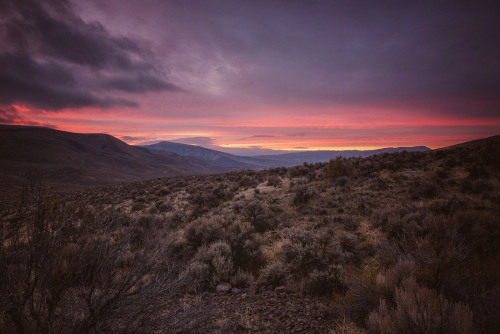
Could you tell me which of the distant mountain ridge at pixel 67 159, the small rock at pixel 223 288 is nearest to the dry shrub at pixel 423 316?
the small rock at pixel 223 288

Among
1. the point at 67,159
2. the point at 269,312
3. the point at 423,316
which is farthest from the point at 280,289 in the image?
the point at 67,159

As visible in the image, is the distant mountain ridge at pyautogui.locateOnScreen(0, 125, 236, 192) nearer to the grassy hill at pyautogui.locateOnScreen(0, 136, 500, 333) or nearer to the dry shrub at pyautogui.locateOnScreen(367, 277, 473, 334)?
the grassy hill at pyautogui.locateOnScreen(0, 136, 500, 333)

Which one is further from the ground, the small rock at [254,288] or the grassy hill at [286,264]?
the grassy hill at [286,264]

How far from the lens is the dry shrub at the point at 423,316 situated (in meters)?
2.23

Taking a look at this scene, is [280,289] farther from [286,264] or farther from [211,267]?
[211,267]

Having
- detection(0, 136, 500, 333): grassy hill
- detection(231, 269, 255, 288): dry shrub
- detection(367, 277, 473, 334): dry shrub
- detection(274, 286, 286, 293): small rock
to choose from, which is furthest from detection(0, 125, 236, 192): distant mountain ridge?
detection(367, 277, 473, 334): dry shrub

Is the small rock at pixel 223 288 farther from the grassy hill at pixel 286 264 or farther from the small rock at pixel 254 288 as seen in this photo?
the small rock at pixel 254 288

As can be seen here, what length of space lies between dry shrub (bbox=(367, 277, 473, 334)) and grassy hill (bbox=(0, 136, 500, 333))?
1cm

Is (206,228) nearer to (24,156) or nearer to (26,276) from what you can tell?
(26,276)

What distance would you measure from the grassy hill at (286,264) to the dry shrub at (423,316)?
0.05ft

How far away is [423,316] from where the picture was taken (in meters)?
2.45

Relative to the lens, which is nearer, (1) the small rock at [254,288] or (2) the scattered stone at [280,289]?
(2) the scattered stone at [280,289]

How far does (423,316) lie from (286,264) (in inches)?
128

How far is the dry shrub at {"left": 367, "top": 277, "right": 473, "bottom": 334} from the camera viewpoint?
223 centimetres
